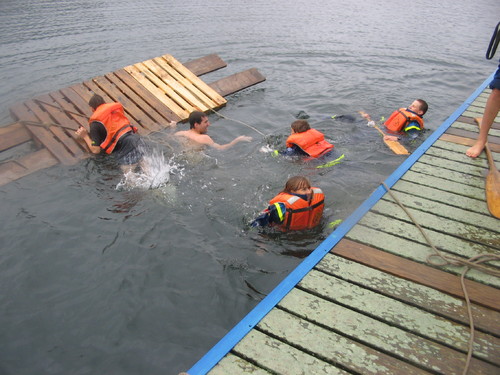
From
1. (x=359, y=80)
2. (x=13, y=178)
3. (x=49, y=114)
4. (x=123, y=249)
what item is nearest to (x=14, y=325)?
(x=123, y=249)

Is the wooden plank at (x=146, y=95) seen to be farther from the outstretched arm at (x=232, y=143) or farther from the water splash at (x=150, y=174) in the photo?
the water splash at (x=150, y=174)

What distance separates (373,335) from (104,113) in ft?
16.9

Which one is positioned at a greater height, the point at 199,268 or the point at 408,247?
the point at 408,247

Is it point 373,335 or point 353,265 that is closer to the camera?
point 373,335

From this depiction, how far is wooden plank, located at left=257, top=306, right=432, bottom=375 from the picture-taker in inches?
95.6

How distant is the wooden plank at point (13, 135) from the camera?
6.60m

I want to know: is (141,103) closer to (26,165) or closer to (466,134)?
(26,165)

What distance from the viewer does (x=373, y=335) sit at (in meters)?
2.63

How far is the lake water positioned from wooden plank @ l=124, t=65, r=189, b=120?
2.63 ft

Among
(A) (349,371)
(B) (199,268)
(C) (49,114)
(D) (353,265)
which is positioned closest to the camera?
(A) (349,371)

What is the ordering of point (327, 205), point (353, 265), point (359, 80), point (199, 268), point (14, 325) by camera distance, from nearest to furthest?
Answer: 1. point (353, 265)
2. point (14, 325)
3. point (199, 268)
4. point (327, 205)
5. point (359, 80)

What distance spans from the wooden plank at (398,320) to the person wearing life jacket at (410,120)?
4764mm

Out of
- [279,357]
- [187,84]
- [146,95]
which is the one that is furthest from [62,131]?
[279,357]

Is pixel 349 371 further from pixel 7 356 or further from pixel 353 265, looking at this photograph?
pixel 7 356
